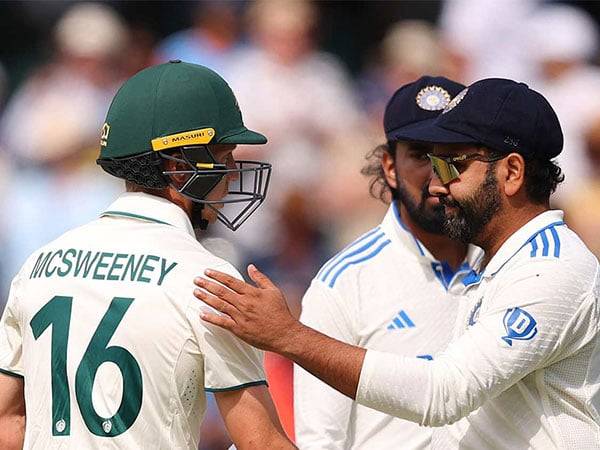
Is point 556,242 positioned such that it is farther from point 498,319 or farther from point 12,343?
point 12,343

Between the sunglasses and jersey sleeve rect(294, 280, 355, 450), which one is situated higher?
the sunglasses

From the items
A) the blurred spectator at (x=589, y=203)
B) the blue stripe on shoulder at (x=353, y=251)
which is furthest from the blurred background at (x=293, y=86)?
the blue stripe on shoulder at (x=353, y=251)

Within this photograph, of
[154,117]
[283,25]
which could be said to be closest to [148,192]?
[154,117]

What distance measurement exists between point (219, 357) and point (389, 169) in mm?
1794

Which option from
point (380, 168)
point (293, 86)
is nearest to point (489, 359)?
point (380, 168)

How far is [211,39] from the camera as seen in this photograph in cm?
774

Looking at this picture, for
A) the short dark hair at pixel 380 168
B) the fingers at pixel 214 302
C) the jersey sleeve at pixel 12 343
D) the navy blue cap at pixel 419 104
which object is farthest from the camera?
the short dark hair at pixel 380 168

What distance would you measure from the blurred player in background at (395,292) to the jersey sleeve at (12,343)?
1.24 metres

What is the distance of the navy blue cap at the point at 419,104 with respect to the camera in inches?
168

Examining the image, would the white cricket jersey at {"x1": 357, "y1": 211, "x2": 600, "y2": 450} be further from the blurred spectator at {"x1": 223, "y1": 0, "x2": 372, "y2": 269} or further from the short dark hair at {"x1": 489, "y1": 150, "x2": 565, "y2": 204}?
the blurred spectator at {"x1": 223, "y1": 0, "x2": 372, "y2": 269}

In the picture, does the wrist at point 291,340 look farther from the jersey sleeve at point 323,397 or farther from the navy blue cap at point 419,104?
the navy blue cap at point 419,104

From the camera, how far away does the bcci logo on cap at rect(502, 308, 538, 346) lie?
9.55 ft

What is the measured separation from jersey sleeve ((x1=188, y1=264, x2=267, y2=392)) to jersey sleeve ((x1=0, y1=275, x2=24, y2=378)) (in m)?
0.53

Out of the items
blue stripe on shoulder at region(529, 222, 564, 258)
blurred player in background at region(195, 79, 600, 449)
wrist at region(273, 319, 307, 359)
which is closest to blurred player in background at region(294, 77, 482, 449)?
blurred player in background at region(195, 79, 600, 449)
